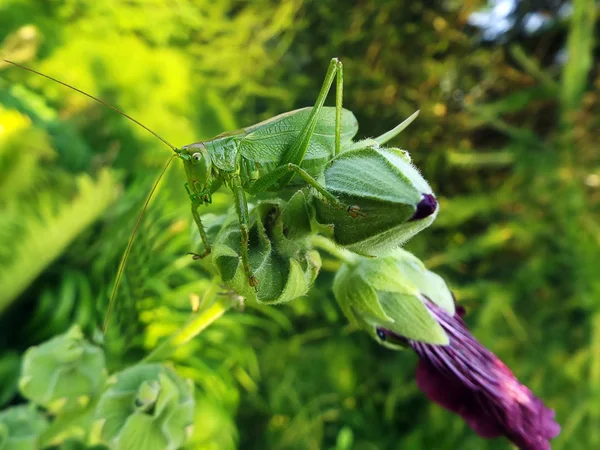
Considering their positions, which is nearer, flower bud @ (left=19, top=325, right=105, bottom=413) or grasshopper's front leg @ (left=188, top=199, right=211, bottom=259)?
grasshopper's front leg @ (left=188, top=199, right=211, bottom=259)

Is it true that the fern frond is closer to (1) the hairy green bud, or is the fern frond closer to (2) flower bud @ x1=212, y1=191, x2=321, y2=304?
(1) the hairy green bud

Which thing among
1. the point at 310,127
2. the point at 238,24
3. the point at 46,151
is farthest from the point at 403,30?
the point at 310,127

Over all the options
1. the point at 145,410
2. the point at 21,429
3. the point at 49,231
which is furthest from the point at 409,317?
the point at 49,231

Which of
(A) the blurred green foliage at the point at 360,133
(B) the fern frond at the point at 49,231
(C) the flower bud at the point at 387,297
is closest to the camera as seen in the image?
(C) the flower bud at the point at 387,297

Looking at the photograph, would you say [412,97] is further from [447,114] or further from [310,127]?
[310,127]

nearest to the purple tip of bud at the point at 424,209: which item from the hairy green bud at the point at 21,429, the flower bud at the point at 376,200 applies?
the flower bud at the point at 376,200

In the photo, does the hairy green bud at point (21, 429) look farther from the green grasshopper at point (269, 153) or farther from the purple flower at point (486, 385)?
the purple flower at point (486, 385)

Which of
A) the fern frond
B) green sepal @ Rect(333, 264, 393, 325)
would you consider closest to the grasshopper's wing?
green sepal @ Rect(333, 264, 393, 325)
